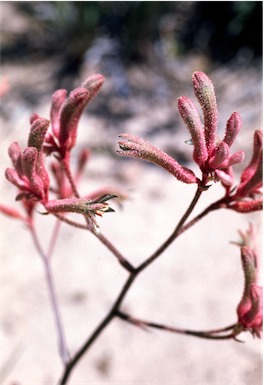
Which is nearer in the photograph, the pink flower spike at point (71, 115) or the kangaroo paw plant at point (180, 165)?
the kangaroo paw plant at point (180, 165)

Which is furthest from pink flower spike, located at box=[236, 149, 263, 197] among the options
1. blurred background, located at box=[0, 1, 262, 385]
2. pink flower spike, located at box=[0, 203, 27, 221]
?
pink flower spike, located at box=[0, 203, 27, 221]

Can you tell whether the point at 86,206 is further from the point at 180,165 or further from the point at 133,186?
the point at 133,186

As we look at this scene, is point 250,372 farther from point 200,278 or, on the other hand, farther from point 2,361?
point 2,361

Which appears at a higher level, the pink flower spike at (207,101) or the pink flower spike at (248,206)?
the pink flower spike at (207,101)

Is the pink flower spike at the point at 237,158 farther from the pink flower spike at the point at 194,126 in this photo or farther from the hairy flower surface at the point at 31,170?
the hairy flower surface at the point at 31,170

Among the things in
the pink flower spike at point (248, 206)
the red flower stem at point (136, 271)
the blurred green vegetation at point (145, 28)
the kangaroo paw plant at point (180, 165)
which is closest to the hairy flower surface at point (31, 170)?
the kangaroo paw plant at point (180, 165)

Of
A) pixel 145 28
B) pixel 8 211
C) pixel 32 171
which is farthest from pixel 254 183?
pixel 145 28
